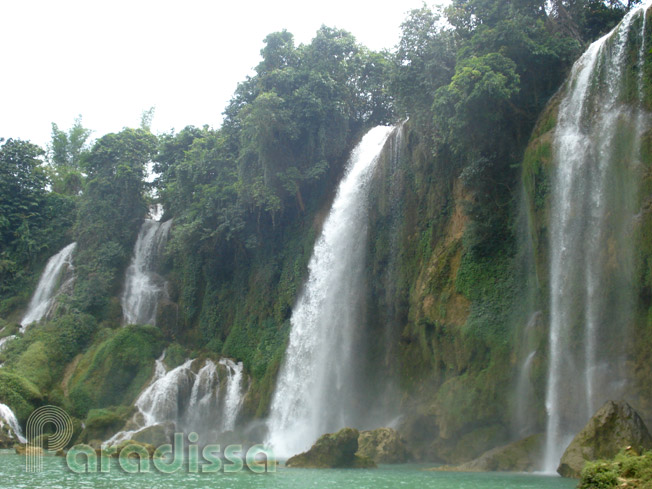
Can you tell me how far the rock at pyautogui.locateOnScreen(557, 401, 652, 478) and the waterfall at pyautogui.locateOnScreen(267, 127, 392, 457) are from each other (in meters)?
9.38

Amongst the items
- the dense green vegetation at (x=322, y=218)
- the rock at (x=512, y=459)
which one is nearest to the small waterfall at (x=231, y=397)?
the dense green vegetation at (x=322, y=218)

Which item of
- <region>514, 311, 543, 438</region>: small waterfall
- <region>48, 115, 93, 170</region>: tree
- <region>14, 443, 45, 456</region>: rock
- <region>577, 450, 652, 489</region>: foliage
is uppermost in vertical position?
<region>48, 115, 93, 170</region>: tree

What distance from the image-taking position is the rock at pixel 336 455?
50.8 ft

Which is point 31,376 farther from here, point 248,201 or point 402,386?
point 402,386

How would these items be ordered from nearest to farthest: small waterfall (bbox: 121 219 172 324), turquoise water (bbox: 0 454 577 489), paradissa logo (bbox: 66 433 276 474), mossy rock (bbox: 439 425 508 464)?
turquoise water (bbox: 0 454 577 489), paradissa logo (bbox: 66 433 276 474), mossy rock (bbox: 439 425 508 464), small waterfall (bbox: 121 219 172 324)

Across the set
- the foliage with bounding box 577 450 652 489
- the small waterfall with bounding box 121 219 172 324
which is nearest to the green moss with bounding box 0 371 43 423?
the small waterfall with bounding box 121 219 172 324

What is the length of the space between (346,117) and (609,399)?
57.5 feet

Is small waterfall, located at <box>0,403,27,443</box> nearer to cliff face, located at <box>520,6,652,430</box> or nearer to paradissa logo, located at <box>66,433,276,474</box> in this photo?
paradissa logo, located at <box>66,433,276,474</box>

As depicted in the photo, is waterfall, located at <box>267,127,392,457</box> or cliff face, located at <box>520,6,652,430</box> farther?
waterfall, located at <box>267,127,392,457</box>

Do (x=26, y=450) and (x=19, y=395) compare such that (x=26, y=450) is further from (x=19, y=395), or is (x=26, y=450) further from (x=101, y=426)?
(x=19, y=395)

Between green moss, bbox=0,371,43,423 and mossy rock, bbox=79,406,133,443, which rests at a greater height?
green moss, bbox=0,371,43,423

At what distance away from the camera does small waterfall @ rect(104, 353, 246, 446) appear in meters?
24.0

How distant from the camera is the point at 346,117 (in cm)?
2797

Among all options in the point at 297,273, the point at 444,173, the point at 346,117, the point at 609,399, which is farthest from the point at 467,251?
the point at 346,117
